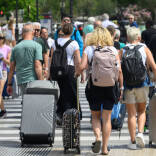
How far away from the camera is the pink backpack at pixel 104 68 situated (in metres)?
8.78

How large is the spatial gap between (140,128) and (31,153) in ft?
5.55

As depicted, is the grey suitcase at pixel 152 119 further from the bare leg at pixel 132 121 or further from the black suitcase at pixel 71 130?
the black suitcase at pixel 71 130

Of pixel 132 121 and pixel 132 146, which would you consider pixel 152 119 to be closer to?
pixel 132 121

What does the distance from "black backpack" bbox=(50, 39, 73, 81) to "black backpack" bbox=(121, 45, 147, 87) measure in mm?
1833

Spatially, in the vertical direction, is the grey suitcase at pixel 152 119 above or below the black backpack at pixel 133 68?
below

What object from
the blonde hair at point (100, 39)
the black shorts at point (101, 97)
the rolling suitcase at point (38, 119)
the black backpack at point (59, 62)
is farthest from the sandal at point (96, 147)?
the black backpack at point (59, 62)

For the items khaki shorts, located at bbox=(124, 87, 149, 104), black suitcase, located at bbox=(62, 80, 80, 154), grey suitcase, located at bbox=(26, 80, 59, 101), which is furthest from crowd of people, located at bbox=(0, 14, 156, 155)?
grey suitcase, located at bbox=(26, 80, 59, 101)

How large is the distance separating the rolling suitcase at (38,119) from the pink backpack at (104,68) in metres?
1.22

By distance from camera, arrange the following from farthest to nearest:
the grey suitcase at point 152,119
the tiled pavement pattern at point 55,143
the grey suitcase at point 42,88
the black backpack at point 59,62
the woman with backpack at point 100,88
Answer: the black backpack at point 59,62 < the grey suitcase at point 42,88 < the grey suitcase at point 152,119 < the tiled pavement pattern at point 55,143 < the woman with backpack at point 100,88

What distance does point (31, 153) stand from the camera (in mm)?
9281

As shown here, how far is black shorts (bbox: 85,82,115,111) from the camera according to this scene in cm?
896

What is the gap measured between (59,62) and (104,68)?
7.97 feet

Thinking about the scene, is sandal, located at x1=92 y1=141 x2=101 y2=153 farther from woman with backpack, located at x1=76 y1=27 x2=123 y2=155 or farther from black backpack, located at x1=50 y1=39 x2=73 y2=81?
black backpack, located at x1=50 y1=39 x2=73 y2=81

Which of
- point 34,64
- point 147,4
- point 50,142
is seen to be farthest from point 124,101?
point 147,4
